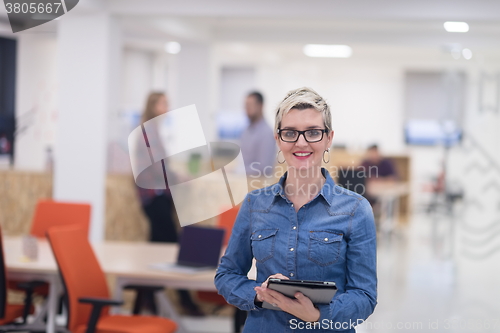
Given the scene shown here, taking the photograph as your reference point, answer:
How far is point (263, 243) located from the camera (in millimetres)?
1799

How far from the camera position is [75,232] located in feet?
11.0

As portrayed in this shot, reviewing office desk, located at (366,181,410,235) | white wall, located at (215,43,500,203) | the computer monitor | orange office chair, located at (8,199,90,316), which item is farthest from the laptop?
white wall, located at (215,43,500,203)

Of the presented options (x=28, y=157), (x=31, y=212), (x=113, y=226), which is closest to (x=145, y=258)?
(x=113, y=226)

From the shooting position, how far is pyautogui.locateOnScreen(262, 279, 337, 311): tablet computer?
1.59 meters

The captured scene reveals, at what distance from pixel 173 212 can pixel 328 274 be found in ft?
12.6

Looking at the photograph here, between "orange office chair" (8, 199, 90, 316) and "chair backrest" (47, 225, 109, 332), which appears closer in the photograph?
"chair backrest" (47, 225, 109, 332)

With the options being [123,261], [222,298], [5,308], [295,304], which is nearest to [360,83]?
[222,298]

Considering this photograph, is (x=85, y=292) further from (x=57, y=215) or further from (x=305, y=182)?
(x=305, y=182)

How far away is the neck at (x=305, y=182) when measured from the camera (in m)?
1.81

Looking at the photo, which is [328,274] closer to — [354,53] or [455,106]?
[455,106]

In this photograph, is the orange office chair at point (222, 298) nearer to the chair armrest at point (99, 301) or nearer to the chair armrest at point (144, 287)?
the chair armrest at point (144, 287)

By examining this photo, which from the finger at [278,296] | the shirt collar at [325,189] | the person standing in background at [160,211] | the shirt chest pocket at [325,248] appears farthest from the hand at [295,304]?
the person standing in background at [160,211]

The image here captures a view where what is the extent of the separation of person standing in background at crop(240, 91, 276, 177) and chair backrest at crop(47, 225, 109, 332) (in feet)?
7.33

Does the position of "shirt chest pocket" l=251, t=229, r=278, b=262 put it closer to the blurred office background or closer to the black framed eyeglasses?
the black framed eyeglasses
